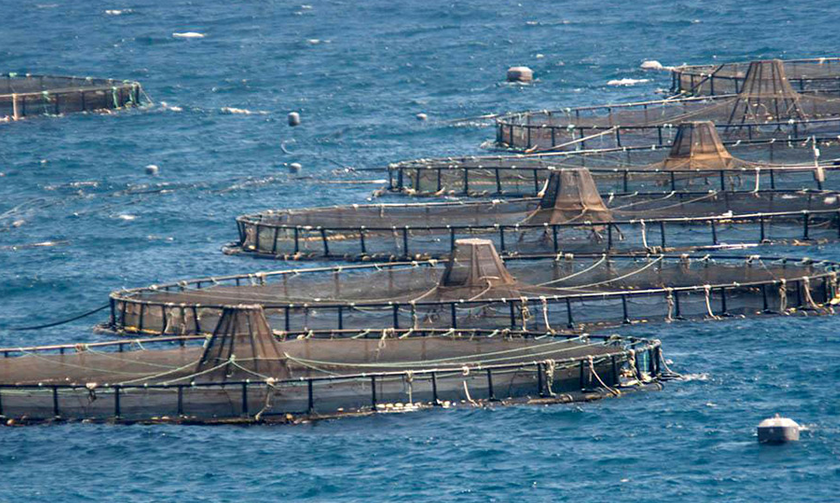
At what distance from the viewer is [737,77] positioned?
147 metres

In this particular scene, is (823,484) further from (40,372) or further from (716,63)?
(716,63)

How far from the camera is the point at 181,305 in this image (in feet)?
289

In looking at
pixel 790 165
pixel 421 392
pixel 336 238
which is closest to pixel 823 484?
pixel 421 392

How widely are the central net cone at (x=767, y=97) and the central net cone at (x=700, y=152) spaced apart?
1746 cm

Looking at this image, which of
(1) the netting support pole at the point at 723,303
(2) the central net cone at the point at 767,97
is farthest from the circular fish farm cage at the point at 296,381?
(2) the central net cone at the point at 767,97

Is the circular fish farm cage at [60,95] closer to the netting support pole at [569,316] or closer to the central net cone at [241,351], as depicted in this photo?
the netting support pole at [569,316]

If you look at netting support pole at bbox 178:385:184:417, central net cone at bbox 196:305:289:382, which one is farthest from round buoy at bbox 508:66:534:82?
netting support pole at bbox 178:385:184:417

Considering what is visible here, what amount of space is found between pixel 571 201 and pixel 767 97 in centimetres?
3583

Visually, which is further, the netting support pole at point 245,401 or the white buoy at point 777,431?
the netting support pole at point 245,401

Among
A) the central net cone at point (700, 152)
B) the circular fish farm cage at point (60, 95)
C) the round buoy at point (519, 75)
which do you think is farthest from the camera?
the round buoy at point (519, 75)

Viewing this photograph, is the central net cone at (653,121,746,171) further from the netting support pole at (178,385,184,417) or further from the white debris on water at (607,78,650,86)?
the white debris on water at (607,78,650,86)

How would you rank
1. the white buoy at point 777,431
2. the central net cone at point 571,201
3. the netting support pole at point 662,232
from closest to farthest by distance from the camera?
the white buoy at point 777,431 < the netting support pole at point 662,232 < the central net cone at point 571,201

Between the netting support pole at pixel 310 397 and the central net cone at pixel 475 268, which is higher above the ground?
the central net cone at pixel 475 268

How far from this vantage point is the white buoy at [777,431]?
70500 mm
